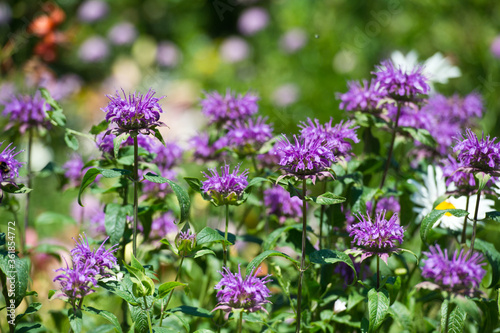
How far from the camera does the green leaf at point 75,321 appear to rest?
1.22m

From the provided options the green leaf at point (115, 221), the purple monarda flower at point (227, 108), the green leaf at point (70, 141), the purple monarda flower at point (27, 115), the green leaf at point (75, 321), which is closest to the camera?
the green leaf at point (75, 321)

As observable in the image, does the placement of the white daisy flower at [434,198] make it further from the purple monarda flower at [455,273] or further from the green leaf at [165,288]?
the green leaf at [165,288]

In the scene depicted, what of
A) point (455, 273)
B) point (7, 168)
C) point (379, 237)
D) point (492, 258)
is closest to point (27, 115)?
point (7, 168)

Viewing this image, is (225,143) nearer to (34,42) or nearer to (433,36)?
(34,42)

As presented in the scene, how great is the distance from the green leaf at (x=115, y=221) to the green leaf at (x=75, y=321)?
0.22 meters

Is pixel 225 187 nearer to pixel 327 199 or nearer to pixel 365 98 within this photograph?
pixel 327 199

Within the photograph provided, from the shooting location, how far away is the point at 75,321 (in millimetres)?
1237

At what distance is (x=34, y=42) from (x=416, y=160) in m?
2.41

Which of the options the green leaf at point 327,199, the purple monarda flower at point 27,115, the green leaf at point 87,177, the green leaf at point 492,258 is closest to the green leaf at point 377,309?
the green leaf at point 327,199

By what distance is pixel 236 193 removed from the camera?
1410mm

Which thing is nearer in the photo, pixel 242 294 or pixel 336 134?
pixel 242 294

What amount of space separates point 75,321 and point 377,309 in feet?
2.28

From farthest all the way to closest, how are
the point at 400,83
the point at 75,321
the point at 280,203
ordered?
the point at 280,203
the point at 400,83
the point at 75,321

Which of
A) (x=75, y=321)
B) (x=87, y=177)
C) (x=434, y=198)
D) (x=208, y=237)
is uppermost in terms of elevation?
(x=434, y=198)
